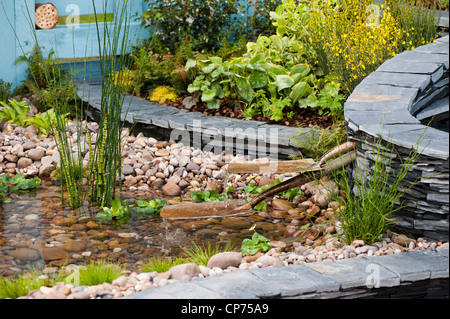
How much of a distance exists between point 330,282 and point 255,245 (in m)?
1.00

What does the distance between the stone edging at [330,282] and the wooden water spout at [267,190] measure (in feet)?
3.36

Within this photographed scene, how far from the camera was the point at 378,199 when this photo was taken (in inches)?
112

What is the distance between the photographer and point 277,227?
146 inches

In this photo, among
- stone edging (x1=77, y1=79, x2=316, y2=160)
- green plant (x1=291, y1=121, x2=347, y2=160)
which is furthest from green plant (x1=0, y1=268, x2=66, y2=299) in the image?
green plant (x1=291, y1=121, x2=347, y2=160)

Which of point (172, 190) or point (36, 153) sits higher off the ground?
point (36, 153)

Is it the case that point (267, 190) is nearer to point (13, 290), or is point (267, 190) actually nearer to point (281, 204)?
point (281, 204)

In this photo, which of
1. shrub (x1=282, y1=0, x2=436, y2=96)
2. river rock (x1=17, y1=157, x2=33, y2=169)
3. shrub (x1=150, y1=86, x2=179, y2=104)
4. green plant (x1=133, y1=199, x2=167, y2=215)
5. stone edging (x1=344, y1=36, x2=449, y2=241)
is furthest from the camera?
shrub (x1=150, y1=86, x2=179, y2=104)

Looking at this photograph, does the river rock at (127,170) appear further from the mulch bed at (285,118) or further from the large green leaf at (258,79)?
the large green leaf at (258,79)

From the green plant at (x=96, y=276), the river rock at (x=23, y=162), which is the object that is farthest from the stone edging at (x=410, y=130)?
the river rock at (x=23, y=162)

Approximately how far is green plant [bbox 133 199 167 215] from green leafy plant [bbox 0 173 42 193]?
0.88 meters

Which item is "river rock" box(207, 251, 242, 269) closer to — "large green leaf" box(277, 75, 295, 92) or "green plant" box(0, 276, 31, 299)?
"green plant" box(0, 276, 31, 299)

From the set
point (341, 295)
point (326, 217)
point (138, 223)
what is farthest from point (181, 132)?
point (341, 295)

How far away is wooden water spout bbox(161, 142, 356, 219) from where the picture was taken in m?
3.54

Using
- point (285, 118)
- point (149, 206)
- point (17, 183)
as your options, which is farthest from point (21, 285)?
point (285, 118)
